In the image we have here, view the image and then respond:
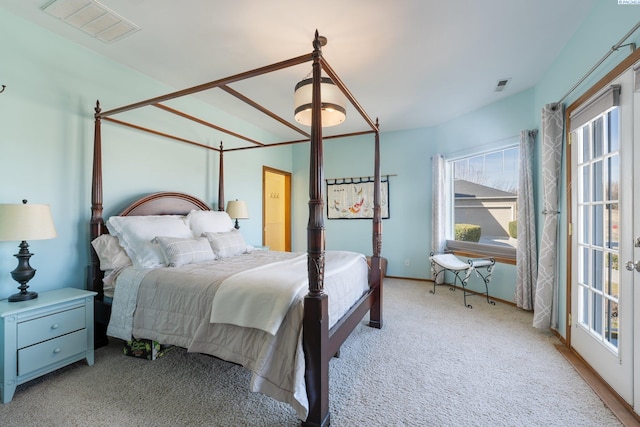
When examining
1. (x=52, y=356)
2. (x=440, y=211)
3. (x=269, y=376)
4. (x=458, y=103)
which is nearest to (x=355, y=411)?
(x=269, y=376)

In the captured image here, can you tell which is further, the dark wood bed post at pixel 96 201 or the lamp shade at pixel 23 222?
the dark wood bed post at pixel 96 201

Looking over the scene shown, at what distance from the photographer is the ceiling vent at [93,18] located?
195cm

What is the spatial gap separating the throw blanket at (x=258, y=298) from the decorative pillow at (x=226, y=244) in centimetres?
101

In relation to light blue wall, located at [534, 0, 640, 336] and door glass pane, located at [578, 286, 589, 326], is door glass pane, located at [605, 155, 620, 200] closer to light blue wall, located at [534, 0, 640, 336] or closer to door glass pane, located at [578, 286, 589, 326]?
light blue wall, located at [534, 0, 640, 336]

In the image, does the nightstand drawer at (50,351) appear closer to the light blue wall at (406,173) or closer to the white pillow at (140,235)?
the white pillow at (140,235)

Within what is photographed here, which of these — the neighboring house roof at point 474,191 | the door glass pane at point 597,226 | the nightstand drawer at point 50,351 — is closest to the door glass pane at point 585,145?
the door glass pane at point 597,226

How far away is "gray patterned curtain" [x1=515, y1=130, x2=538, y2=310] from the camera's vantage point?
318 centimetres

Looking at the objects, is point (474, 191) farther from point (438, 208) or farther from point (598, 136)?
point (598, 136)

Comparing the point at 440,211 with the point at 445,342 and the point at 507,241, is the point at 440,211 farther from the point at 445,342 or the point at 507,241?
the point at 445,342

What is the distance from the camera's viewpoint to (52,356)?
1895mm

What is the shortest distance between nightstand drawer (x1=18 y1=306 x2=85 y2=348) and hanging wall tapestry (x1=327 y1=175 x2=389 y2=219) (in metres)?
4.05

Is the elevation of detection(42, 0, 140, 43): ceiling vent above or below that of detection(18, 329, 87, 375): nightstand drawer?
above

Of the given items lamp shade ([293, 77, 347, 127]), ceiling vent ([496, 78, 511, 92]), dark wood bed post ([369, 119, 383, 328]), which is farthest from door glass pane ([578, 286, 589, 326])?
lamp shade ([293, 77, 347, 127])

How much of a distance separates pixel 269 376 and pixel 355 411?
58cm
